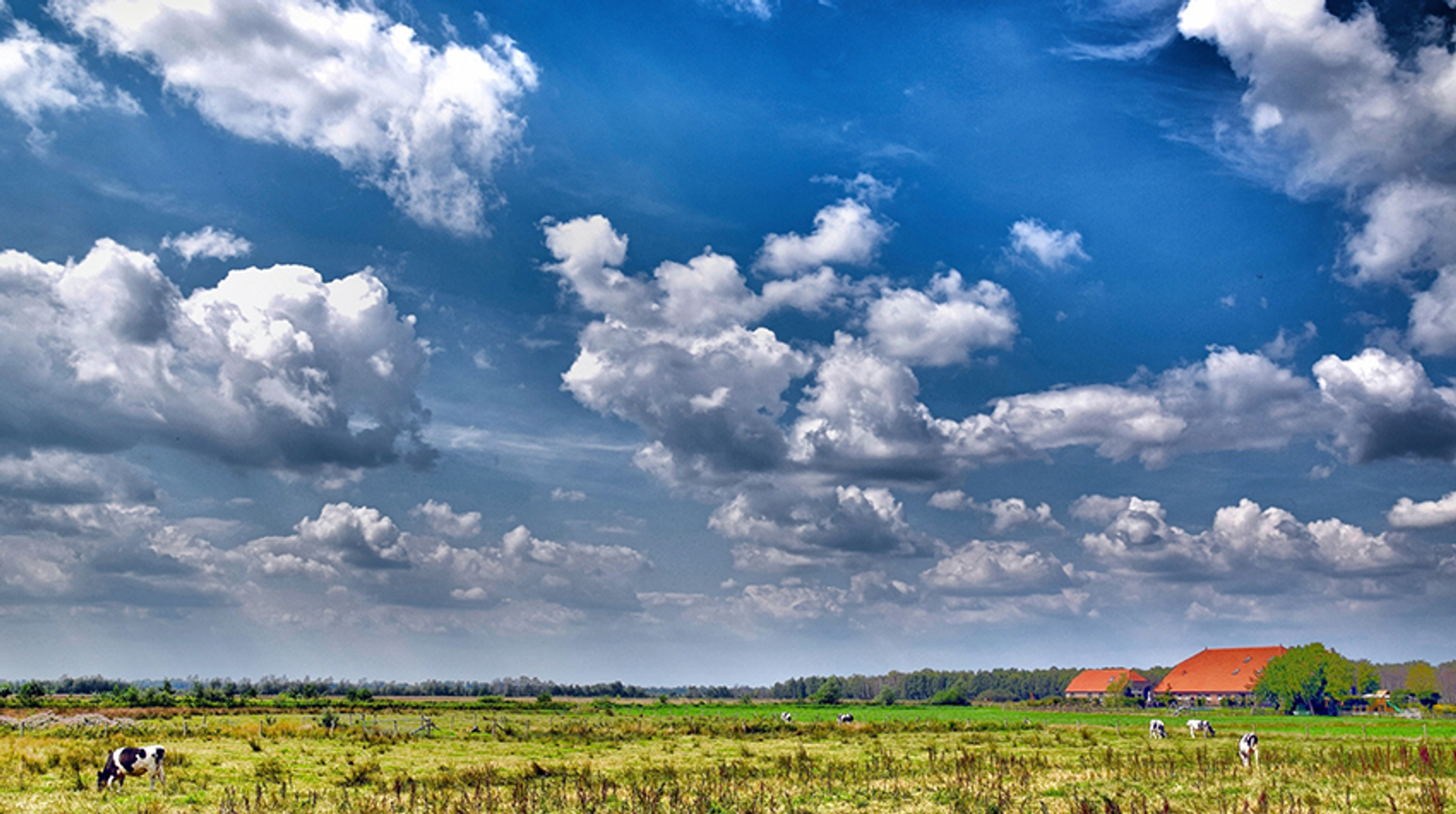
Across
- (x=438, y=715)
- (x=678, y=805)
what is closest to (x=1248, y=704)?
(x=438, y=715)

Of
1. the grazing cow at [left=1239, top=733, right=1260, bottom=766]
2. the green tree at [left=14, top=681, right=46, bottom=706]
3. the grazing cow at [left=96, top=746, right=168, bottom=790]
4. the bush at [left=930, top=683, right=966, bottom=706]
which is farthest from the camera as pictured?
the bush at [left=930, top=683, right=966, bottom=706]

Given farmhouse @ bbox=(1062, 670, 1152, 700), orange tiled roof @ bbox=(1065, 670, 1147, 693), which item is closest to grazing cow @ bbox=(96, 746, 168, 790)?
farmhouse @ bbox=(1062, 670, 1152, 700)

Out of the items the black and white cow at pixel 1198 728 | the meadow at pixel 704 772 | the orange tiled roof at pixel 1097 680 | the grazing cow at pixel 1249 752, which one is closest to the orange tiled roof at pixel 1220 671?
the orange tiled roof at pixel 1097 680

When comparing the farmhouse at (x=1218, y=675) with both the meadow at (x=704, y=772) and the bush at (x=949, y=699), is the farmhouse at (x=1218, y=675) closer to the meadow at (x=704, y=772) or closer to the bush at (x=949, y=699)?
the bush at (x=949, y=699)

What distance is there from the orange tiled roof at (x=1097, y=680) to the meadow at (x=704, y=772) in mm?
106126

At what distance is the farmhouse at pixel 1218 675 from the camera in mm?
149250

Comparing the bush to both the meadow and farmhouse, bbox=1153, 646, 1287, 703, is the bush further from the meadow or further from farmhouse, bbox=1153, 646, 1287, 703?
the meadow

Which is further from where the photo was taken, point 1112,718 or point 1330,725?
point 1112,718

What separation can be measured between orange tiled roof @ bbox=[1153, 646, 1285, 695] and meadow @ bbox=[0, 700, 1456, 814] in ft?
267

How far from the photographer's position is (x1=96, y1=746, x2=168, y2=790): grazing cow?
34250mm

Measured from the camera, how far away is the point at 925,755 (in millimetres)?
51594

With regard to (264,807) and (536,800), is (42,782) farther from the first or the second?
(536,800)

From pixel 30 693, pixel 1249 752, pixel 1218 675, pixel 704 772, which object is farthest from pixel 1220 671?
pixel 30 693

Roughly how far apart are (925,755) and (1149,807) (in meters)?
23.5
